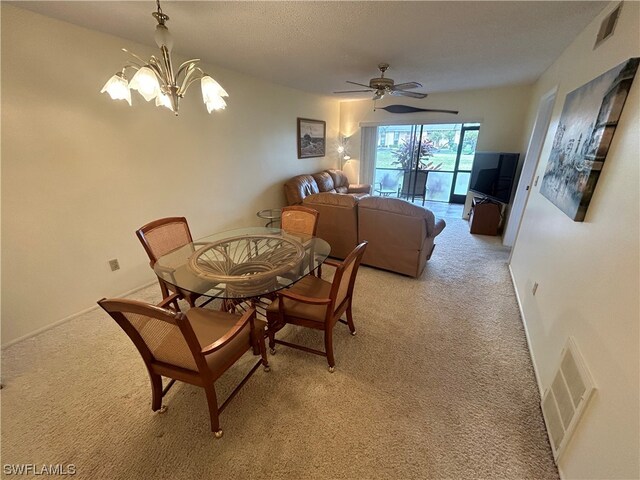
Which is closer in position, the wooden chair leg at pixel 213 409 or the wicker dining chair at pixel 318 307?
the wooden chair leg at pixel 213 409

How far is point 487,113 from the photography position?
4730 millimetres

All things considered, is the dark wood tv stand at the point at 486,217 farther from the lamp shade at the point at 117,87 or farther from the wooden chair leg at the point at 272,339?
the lamp shade at the point at 117,87

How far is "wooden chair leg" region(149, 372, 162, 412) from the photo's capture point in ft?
4.74

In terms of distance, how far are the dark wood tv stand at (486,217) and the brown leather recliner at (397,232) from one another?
6.30 feet

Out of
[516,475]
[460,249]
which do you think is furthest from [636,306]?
[460,249]

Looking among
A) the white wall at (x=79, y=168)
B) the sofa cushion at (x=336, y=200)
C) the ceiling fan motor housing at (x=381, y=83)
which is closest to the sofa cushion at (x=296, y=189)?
→ the sofa cushion at (x=336, y=200)

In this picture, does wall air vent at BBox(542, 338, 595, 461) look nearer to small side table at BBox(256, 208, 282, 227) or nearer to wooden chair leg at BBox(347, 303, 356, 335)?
wooden chair leg at BBox(347, 303, 356, 335)

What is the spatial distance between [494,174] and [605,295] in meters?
3.80

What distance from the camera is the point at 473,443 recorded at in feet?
4.51

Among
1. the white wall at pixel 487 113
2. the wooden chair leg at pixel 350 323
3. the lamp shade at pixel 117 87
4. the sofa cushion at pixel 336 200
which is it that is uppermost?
the white wall at pixel 487 113

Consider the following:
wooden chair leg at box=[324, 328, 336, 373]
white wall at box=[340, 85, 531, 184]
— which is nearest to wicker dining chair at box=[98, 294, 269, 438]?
wooden chair leg at box=[324, 328, 336, 373]

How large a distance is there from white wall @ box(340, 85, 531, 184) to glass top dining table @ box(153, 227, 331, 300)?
424 cm

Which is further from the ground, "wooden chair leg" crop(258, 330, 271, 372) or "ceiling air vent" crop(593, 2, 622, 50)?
"ceiling air vent" crop(593, 2, 622, 50)

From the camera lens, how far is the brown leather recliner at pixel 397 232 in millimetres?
2721
